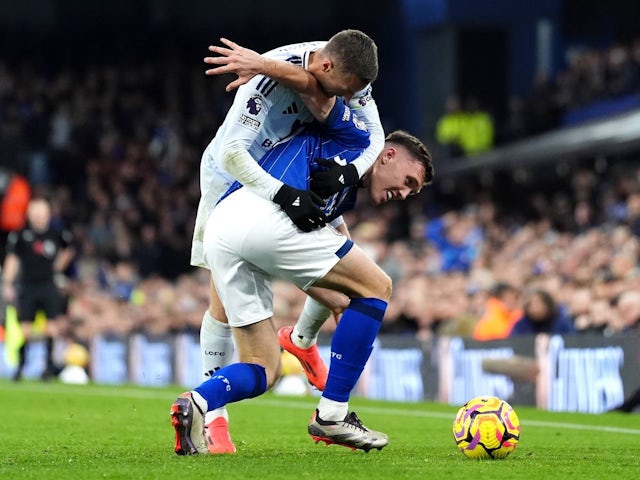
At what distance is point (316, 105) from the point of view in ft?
21.0

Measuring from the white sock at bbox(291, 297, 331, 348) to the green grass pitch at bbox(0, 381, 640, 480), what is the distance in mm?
558

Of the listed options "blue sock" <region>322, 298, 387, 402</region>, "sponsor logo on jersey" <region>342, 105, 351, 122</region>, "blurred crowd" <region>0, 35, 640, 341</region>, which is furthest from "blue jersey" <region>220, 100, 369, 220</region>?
"blurred crowd" <region>0, 35, 640, 341</region>

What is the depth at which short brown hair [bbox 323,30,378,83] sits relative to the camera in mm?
6191

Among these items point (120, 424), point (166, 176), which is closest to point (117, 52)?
point (166, 176)

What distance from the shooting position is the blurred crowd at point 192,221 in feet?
47.2

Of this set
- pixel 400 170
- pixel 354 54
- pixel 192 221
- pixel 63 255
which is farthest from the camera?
pixel 192 221

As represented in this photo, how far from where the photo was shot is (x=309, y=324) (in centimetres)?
732

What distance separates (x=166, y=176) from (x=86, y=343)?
7677mm

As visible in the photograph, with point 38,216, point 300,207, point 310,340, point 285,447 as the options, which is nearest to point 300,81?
point 300,207

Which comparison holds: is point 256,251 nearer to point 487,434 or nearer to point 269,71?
point 269,71

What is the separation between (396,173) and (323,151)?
39cm

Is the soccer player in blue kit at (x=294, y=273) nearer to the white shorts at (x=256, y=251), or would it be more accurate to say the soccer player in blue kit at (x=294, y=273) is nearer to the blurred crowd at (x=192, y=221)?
the white shorts at (x=256, y=251)

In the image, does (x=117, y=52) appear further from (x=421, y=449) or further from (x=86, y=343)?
(x=421, y=449)

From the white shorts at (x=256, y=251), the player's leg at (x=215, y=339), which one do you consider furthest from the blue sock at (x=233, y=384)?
the player's leg at (x=215, y=339)
